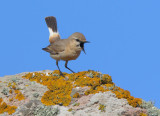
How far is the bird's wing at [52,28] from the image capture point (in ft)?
43.1

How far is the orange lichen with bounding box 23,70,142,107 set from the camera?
27.8 feet

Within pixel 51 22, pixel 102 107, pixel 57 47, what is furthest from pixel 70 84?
pixel 51 22

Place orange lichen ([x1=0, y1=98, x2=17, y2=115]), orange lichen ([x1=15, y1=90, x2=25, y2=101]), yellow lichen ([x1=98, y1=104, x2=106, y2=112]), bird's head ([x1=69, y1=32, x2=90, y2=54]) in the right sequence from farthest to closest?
1. bird's head ([x1=69, y1=32, x2=90, y2=54])
2. orange lichen ([x1=15, y1=90, x2=25, y2=101])
3. orange lichen ([x1=0, y1=98, x2=17, y2=115])
4. yellow lichen ([x1=98, y1=104, x2=106, y2=112])

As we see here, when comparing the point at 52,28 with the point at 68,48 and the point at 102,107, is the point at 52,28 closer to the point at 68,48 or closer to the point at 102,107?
the point at 68,48

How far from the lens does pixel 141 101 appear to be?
8.62 m

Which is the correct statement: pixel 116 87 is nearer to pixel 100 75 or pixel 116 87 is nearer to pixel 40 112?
pixel 100 75

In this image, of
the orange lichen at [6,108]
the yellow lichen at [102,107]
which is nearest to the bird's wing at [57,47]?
the orange lichen at [6,108]

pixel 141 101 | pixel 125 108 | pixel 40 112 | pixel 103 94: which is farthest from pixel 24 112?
pixel 141 101

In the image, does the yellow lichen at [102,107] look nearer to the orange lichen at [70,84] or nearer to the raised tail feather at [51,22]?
the orange lichen at [70,84]

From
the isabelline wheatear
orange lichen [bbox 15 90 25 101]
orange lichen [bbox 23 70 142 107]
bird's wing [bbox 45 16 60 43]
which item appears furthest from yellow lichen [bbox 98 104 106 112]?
bird's wing [bbox 45 16 60 43]

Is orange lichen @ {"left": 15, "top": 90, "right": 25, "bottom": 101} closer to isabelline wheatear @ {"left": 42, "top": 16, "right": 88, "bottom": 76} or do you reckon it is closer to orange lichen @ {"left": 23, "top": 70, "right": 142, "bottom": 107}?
orange lichen @ {"left": 23, "top": 70, "right": 142, "bottom": 107}

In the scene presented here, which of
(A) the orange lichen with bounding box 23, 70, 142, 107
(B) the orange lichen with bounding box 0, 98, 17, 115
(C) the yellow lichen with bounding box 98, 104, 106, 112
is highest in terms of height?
(A) the orange lichen with bounding box 23, 70, 142, 107

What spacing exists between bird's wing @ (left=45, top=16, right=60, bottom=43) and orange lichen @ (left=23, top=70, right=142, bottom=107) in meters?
3.10

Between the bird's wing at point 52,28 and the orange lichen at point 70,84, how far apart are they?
10.2 feet
